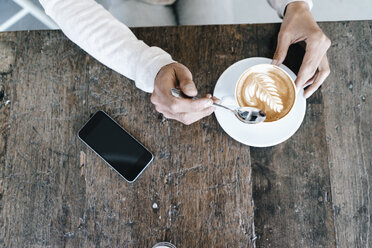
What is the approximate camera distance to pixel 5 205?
2.69 feet

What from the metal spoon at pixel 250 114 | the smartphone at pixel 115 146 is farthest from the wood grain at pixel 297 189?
the smartphone at pixel 115 146

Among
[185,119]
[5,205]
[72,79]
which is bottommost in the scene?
[5,205]

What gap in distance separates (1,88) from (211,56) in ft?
2.16

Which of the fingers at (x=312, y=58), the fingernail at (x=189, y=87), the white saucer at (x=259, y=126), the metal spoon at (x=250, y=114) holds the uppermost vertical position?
the fingernail at (x=189, y=87)

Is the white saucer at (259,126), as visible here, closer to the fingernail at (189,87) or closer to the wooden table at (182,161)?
the wooden table at (182,161)

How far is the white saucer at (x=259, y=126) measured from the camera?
0.79 metres

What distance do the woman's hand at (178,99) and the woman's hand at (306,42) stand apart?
255 mm

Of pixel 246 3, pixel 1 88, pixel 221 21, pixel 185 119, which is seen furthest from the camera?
pixel 246 3

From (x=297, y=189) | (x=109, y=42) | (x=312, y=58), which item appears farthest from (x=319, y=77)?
(x=109, y=42)

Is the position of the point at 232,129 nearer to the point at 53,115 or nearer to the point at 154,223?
the point at 154,223

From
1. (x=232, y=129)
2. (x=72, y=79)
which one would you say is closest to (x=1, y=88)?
(x=72, y=79)

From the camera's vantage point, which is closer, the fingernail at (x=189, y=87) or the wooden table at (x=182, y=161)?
the fingernail at (x=189, y=87)

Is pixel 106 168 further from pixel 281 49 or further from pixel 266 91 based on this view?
pixel 281 49

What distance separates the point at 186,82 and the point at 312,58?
368 millimetres
